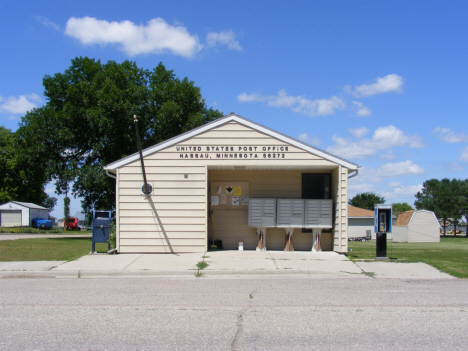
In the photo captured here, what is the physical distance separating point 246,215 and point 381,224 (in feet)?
14.5

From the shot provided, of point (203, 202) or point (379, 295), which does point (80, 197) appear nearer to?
point (203, 202)

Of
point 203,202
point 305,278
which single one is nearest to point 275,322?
point 305,278

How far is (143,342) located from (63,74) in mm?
25708

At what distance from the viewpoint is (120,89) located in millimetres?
26422

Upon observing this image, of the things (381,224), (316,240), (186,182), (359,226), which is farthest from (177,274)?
(359,226)

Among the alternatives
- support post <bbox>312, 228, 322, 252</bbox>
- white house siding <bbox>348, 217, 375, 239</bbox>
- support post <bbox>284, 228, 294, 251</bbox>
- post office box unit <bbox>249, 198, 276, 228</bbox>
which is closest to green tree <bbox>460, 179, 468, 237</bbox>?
white house siding <bbox>348, 217, 375, 239</bbox>

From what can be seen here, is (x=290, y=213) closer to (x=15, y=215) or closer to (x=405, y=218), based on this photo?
(x=405, y=218)

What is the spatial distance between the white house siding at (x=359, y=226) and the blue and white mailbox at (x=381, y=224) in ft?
118

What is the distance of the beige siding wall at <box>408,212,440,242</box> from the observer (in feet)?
149

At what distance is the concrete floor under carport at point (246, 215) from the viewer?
1466 centimetres

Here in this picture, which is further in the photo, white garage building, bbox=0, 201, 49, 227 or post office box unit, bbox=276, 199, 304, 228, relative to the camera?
white garage building, bbox=0, 201, 49, 227

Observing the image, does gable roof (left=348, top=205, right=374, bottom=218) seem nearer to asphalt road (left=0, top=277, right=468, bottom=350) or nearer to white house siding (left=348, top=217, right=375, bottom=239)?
white house siding (left=348, top=217, right=375, bottom=239)

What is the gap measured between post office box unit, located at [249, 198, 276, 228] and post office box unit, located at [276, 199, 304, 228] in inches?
7.5

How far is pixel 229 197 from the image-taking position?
14750 millimetres
